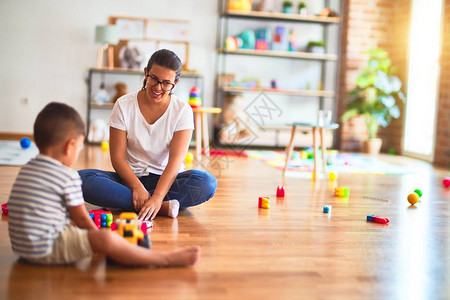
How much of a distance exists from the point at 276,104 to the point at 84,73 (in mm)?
2390

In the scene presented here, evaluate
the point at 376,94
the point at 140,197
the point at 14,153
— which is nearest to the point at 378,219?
the point at 140,197

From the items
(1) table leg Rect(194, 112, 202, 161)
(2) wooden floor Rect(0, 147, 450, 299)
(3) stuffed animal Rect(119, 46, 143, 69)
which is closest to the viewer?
(2) wooden floor Rect(0, 147, 450, 299)

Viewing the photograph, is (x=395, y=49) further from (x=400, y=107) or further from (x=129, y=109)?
(x=129, y=109)

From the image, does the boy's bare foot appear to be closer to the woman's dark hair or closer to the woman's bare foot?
the woman's bare foot

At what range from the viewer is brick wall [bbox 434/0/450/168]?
5.79 meters

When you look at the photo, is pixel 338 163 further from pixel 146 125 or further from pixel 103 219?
pixel 103 219

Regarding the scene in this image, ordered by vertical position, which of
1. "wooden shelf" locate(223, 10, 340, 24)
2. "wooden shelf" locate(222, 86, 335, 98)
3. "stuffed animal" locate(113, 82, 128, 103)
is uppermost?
A: "wooden shelf" locate(223, 10, 340, 24)

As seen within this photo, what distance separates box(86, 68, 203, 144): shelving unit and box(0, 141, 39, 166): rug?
1033 millimetres

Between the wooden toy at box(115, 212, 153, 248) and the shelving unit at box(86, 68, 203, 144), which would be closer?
the wooden toy at box(115, 212, 153, 248)

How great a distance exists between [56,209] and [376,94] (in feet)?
17.7

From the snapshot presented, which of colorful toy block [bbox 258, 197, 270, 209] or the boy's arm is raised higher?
the boy's arm

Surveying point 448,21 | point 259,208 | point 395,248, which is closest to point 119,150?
point 259,208

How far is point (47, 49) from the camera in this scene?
674cm

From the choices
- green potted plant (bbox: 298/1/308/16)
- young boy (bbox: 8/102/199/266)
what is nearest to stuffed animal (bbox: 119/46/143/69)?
green potted plant (bbox: 298/1/308/16)
